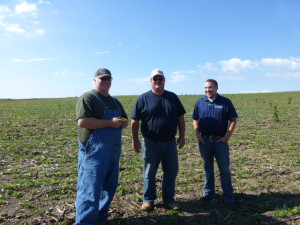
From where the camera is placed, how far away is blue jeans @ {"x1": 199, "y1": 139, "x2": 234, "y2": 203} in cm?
546

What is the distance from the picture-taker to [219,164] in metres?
5.54

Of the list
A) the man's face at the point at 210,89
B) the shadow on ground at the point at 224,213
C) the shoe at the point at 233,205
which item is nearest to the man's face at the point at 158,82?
the man's face at the point at 210,89

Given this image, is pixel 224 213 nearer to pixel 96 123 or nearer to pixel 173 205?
pixel 173 205

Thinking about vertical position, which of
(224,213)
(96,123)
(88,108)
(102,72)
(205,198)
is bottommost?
(224,213)

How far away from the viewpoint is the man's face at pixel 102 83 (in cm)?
442

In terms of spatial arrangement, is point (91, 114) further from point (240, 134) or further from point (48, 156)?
point (240, 134)

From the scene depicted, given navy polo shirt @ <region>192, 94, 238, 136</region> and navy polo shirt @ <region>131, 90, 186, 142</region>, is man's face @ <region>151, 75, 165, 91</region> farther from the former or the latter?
navy polo shirt @ <region>192, 94, 238, 136</region>

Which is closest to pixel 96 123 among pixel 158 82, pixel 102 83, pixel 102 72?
pixel 102 83

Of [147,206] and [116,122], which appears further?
[147,206]

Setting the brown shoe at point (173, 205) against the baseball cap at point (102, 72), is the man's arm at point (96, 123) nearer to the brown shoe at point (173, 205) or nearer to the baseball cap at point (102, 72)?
the baseball cap at point (102, 72)

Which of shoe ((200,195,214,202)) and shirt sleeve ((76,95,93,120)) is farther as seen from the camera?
shoe ((200,195,214,202))

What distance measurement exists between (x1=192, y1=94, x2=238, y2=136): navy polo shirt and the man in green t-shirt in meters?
1.89

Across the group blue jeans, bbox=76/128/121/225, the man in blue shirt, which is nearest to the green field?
the man in blue shirt

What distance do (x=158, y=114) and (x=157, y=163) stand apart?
99 cm
